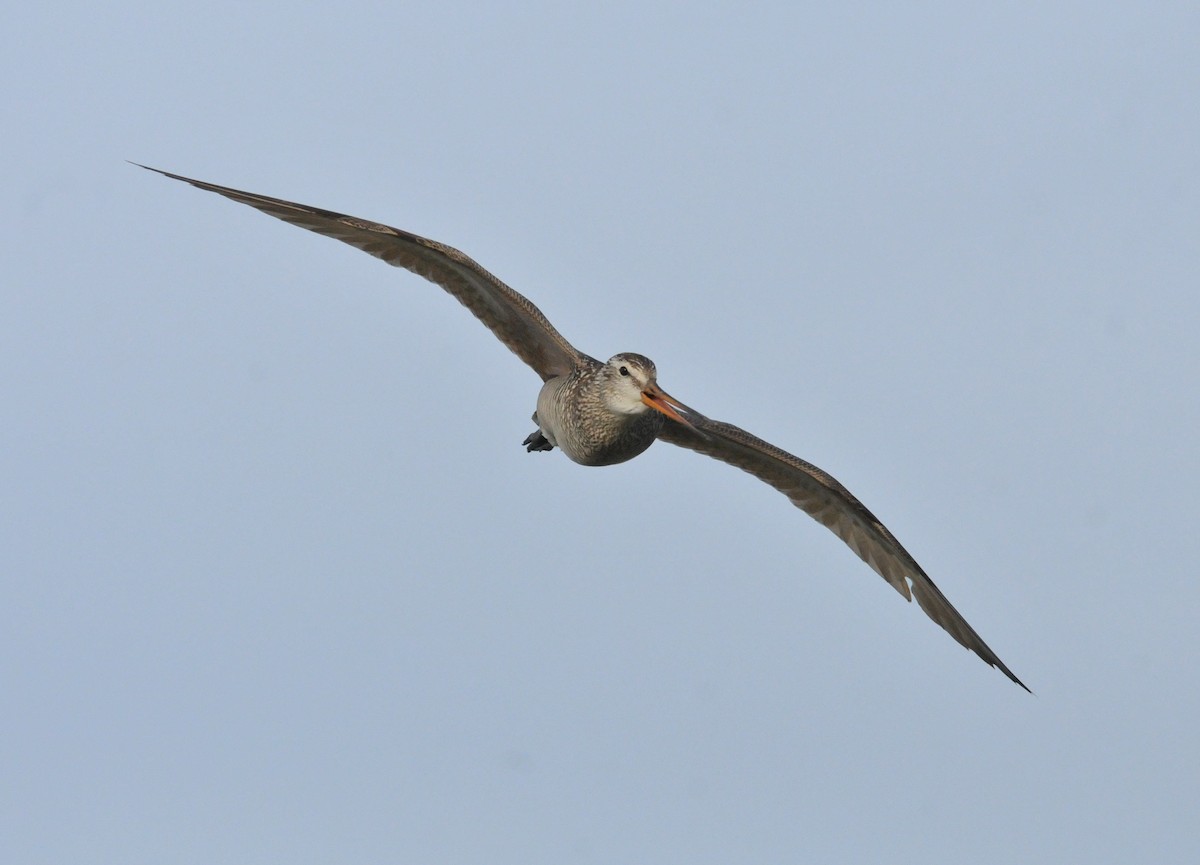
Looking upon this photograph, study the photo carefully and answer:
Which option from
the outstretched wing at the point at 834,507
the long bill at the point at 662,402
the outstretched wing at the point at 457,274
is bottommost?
the long bill at the point at 662,402

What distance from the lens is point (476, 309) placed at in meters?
21.6

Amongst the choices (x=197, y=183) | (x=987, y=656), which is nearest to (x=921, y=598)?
(x=987, y=656)

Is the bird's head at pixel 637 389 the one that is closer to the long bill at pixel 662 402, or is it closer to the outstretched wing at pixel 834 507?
the long bill at pixel 662 402

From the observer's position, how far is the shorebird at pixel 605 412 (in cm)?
1938

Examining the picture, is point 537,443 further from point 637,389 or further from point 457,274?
point 637,389

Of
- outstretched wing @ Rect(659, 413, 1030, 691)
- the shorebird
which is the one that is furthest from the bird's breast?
outstretched wing @ Rect(659, 413, 1030, 691)

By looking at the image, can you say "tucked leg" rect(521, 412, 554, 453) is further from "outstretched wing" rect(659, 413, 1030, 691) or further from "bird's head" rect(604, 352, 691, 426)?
"bird's head" rect(604, 352, 691, 426)

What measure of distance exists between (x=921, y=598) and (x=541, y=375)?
5.38 m

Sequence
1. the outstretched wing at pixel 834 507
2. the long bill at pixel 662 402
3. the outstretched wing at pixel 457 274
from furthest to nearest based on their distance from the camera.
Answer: the outstretched wing at pixel 834 507 → the outstretched wing at pixel 457 274 → the long bill at pixel 662 402

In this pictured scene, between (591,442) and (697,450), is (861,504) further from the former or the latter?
(591,442)

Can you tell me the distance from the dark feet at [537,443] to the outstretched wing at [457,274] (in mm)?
858

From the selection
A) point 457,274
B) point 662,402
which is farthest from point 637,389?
point 457,274

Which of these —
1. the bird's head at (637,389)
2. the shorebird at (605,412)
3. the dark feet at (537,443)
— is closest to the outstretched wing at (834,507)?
the shorebird at (605,412)

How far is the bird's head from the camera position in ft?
61.9
